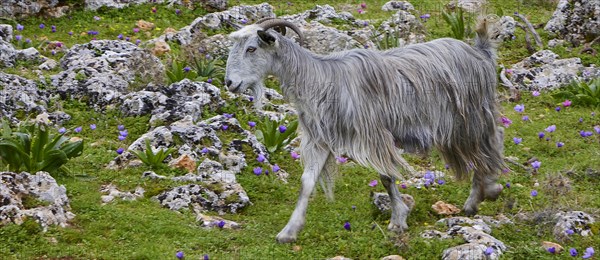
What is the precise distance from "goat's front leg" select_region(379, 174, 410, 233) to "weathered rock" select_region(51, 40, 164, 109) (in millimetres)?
4020

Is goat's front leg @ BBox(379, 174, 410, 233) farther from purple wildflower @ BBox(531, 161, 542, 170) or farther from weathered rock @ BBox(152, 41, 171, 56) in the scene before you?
weathered rock @ BBox(152, 41, 171, 56)

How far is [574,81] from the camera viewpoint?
12.0 m

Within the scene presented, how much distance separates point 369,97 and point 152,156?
2.32 metres

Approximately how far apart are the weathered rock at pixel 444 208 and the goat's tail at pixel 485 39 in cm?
153

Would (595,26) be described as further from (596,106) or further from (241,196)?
(241,196)

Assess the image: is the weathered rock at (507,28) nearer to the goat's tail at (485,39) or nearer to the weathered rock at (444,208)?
the goat's tail at (485,39)

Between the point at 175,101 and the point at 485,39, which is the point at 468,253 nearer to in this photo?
the point at 485,39

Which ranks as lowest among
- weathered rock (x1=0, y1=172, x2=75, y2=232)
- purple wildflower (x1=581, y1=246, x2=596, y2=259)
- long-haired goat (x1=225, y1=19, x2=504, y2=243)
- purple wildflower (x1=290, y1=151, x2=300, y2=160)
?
purple wildflower (x1=290, y1=151, x2=300, y2=160)

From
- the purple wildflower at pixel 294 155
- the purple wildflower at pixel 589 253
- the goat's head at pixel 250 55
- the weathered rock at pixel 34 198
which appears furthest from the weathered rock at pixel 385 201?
the weathered rock at pixel 34 198

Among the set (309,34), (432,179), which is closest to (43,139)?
(432,179)

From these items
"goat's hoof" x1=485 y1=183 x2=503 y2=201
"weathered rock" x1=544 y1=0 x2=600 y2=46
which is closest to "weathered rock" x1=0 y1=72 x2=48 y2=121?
"goat's hoof" x1=485 y1=183 x2=503 y2=201

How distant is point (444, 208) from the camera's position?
868 centimetres

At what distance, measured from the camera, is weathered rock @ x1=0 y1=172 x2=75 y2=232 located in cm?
719

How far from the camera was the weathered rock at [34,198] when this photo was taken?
7.19m
